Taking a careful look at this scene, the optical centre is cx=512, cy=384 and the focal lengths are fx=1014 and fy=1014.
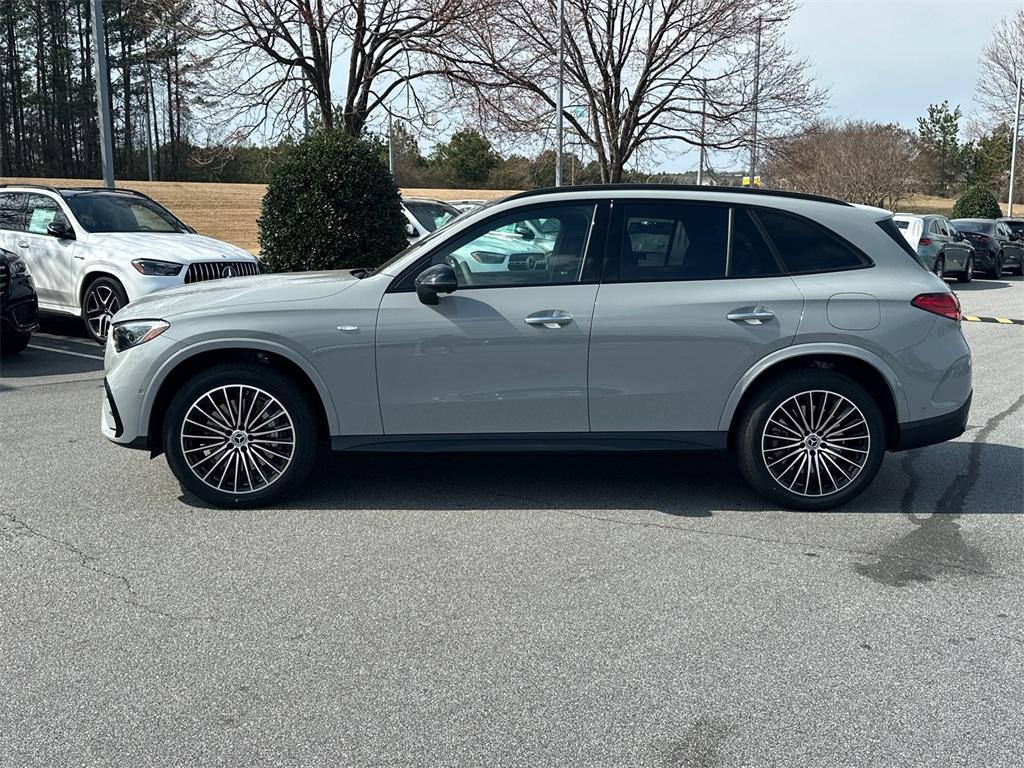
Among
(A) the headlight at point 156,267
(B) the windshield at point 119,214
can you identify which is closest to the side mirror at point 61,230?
(B) the windshield at point 119,214

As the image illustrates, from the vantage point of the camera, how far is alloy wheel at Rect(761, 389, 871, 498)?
18.5ft

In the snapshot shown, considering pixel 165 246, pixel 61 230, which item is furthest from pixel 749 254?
pixel 61 230

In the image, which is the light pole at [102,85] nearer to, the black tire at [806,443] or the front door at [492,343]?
the front door at [492,343]

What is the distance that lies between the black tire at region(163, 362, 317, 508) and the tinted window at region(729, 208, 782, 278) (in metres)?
2.54

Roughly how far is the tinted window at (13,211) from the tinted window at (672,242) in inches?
380

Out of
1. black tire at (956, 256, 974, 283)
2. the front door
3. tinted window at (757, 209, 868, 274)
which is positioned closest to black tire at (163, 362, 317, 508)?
the front door

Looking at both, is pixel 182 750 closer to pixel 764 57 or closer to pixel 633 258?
pixel 633 258

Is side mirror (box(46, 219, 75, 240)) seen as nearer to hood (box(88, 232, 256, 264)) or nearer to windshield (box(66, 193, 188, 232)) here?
windshield (box(66, 193, 188, 232))

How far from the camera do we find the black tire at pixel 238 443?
558cm

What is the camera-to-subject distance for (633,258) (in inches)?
223

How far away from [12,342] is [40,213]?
2322 millimetres

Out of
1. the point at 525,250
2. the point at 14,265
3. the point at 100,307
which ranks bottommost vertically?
the point at 100,307

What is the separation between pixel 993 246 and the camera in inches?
989

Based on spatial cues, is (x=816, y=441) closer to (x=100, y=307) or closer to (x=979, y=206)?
(x=100, y=307)
